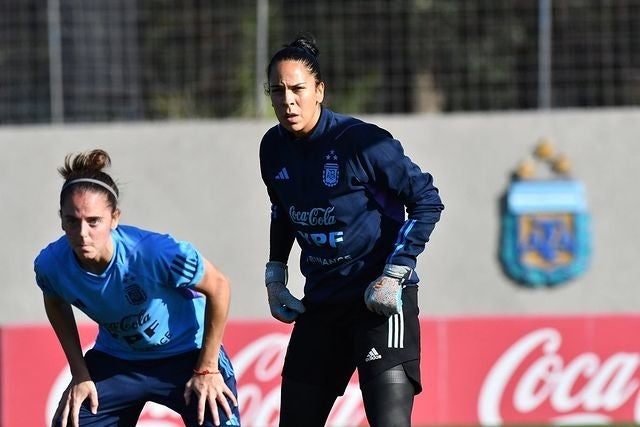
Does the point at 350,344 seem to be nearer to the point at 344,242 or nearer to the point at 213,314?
the point at 344,242

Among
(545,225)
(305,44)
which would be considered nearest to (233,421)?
(305,44)

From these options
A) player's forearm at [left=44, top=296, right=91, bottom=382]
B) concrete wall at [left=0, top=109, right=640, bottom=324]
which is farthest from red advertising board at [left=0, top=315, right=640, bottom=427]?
player's forearm at [left=44, top=296, right=91, bottom=382]

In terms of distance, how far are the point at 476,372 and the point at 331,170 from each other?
16.2ft

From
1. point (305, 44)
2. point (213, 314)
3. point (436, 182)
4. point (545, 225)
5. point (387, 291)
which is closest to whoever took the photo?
point (387, 291)

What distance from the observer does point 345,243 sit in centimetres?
504

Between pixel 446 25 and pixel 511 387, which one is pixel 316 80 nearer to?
pixel 511 387

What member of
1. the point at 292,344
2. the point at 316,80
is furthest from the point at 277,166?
→ the point at 292,344

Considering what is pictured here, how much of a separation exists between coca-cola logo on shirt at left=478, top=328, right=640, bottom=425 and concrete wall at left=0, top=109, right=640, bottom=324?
2707 millimetres

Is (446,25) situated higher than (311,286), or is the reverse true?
(446,25)

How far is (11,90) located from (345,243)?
847 centimetres

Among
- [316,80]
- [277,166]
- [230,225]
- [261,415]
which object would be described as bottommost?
[261,415]

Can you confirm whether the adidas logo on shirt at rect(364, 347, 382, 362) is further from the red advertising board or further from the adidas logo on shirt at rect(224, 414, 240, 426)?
the red advertising board

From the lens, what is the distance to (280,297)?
532 centimetres

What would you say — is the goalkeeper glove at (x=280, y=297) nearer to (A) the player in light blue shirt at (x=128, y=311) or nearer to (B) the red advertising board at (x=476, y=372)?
(A) the player in light blue shirt at (x=128, y=311)
